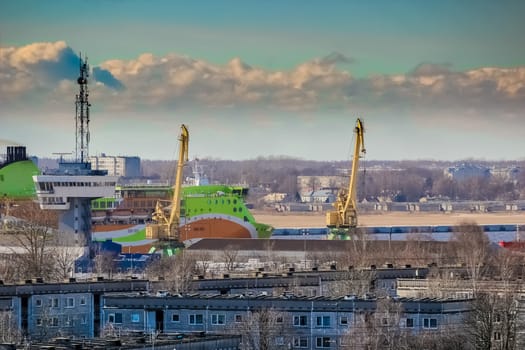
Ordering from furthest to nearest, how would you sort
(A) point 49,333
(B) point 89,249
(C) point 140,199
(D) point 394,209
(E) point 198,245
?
(D) point 394,209, (C) point 140,199, (E) point 198,245, (B) point 89,249, (A) point 49,333

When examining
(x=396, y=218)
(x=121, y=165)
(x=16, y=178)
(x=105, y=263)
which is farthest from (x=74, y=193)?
(x=121, y=165)

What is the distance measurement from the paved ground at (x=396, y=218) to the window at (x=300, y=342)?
8788cm

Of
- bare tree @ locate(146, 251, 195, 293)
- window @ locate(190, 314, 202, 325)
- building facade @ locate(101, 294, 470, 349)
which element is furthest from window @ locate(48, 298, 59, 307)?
window @ locate(190, 314, 202, 325)

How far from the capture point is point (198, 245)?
8281 centimetres

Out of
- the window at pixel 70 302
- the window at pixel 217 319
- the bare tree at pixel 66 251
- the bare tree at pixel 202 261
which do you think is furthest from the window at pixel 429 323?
the bare tree at pixel 66 251

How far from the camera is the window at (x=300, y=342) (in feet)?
132

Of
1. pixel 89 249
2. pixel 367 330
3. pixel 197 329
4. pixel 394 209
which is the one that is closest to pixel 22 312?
pixel 197 329

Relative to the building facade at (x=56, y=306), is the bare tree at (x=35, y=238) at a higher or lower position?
higher

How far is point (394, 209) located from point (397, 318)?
418ft

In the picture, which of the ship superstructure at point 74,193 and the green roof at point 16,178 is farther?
the green roof at point 16,178

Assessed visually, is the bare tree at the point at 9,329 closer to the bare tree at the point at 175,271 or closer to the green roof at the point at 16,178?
the bare tree at the point at 175,271

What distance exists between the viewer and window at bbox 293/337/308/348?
40125mm

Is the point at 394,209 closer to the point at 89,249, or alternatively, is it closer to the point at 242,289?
the point at 89,249

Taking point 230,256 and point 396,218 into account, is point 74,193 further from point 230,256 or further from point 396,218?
point 396,218
